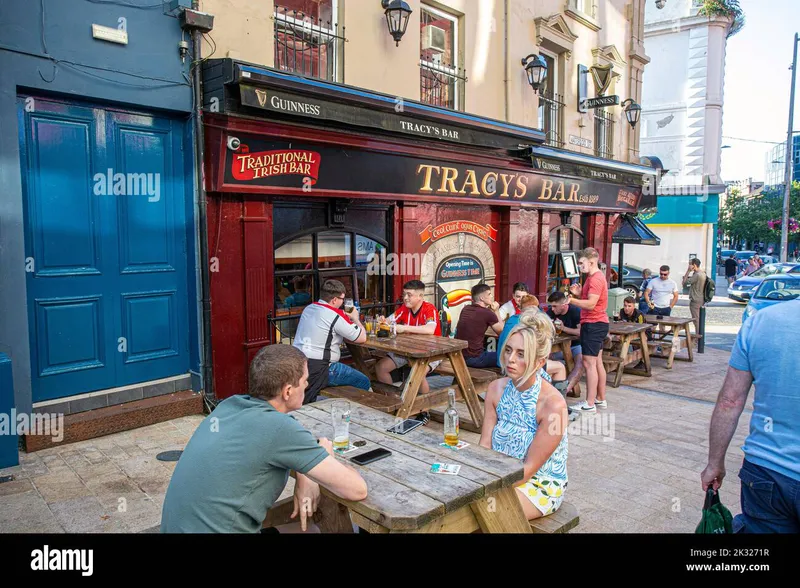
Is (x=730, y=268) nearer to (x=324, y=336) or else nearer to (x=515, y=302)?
(x=515, y=302)

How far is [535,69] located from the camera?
11031 millimetres

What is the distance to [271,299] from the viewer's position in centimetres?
731

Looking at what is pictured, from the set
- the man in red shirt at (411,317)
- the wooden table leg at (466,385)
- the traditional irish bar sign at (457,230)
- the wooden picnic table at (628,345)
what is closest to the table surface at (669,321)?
the wooden picnic table at (628,345)

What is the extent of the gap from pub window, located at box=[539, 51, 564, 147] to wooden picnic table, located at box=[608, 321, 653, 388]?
475 centimetres

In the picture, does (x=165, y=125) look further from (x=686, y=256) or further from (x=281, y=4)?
(x=686, y=256)

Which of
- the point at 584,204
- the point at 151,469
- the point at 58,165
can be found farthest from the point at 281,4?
the point at 584,204

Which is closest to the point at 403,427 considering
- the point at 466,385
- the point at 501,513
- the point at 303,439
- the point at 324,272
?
the point at 501,513

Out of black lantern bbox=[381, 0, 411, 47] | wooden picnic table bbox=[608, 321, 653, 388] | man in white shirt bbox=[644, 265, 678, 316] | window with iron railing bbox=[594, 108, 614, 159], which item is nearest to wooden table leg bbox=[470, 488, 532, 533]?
wooden picnic table bbox=[608, 321, 653, 388]

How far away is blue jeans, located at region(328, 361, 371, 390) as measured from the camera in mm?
6129

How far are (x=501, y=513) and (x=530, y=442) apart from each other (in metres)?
0.61

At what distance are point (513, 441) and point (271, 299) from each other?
14.5 feet

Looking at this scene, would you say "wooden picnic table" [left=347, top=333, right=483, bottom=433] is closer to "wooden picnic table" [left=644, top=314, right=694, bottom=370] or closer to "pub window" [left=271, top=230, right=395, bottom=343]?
"pub window" [left=271, top=230, right=395, bottom=343]
